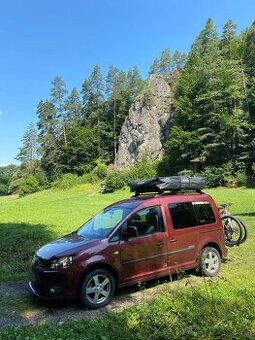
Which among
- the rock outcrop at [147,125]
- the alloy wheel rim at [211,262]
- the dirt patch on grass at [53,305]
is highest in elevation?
the rock outcrop at [147,125]

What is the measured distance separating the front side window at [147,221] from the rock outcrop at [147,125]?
5440 cm

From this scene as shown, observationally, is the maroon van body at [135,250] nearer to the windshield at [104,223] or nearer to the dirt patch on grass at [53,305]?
the windshield at [104,223]

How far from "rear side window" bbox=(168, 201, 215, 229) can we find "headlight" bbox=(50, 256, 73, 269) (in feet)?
7.86

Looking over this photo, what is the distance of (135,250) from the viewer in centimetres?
723

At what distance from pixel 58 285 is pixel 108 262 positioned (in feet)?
3.02

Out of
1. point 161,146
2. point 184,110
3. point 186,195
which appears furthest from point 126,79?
point 186,195

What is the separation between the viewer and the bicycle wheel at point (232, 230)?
1081 cm

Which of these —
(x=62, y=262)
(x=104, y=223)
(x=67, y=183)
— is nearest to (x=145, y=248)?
(x=104, y=223)

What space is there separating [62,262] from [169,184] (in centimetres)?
300

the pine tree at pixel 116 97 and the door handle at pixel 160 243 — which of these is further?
the pine tree at pixel 116 97

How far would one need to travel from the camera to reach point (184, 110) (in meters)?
48.1

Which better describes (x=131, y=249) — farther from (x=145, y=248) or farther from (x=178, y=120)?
(x=178, y=120)

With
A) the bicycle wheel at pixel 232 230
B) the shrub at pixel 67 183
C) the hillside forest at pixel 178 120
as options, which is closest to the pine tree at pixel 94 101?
the hillside forest at pixel 178 120

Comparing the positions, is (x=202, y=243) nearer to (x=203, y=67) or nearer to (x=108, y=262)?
(x=108, y=262)
